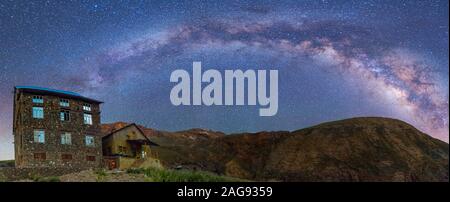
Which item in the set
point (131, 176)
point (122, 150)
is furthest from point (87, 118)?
point (131, 176)

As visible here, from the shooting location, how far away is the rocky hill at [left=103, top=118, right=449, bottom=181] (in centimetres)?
4906

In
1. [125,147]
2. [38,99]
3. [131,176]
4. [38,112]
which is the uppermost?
[38,99]

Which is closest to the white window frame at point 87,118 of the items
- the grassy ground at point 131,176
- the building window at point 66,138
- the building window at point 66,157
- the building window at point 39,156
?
the building window at point 66,138

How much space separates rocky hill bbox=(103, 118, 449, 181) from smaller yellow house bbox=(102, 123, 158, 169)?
12835 millimetres

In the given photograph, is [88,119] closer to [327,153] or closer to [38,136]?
[38,136]

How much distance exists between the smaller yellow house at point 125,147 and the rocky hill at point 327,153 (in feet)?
42.1

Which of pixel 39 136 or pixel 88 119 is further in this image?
pixel 88 119

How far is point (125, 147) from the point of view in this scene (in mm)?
31469

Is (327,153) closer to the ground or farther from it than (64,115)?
closer to the ground

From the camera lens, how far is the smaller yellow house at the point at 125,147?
29.9 metres

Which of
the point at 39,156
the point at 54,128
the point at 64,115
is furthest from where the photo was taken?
the point at 64,115

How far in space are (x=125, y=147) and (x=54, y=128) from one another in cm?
509

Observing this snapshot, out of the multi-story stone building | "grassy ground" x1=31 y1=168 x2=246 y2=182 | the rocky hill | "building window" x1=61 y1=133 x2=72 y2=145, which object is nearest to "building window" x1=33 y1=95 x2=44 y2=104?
the multi-story stone building
